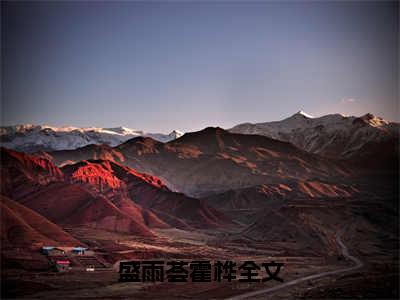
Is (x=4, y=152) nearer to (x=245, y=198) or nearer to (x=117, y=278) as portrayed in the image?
(x=117, y=278)

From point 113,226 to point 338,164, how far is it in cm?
8551

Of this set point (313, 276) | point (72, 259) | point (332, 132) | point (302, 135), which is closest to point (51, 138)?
point (302, 135)

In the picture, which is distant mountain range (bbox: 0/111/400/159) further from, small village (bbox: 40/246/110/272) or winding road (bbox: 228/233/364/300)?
small village (bbox: 40/246/110/272)

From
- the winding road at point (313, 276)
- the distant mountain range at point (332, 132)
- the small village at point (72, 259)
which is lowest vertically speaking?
the winding road at point (313, 276)

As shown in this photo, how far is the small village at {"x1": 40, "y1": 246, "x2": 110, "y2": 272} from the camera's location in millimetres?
33688

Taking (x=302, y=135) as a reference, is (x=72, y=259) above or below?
below

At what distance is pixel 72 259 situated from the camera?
116 ft

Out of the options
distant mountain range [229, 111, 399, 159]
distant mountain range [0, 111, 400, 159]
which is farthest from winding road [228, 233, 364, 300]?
distant mountain range [229, 111, 399, 159]

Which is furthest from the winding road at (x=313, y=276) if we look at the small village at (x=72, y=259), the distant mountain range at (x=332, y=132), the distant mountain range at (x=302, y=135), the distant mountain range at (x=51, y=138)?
the distant mountain range at (x=51, y=138)

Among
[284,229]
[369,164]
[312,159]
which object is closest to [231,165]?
[312,159]

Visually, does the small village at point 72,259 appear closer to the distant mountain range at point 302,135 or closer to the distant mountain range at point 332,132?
the distant mountain range at point 302,135

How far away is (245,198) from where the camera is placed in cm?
8856

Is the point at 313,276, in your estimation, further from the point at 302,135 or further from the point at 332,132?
the point at 302,135

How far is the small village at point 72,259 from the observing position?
33.7m
